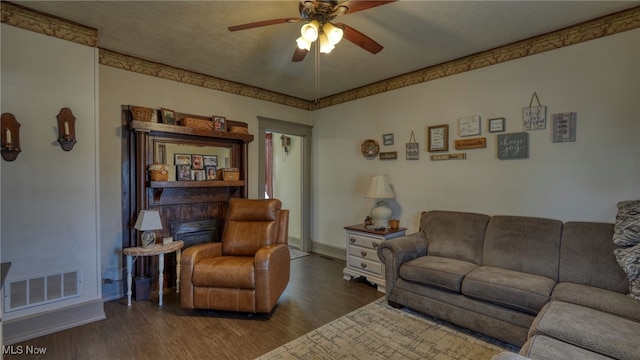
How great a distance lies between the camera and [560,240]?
8.19 ft

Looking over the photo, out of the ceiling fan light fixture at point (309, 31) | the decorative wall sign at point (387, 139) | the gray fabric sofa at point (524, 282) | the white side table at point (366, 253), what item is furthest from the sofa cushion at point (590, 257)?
the ceiling fan light fixture at point (309, 31)

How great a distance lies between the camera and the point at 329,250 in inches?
190

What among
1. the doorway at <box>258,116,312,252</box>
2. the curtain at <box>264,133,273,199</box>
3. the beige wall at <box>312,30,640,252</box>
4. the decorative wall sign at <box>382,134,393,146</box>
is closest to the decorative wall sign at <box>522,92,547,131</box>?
the beige wall at <box>312,30,640,252</box>

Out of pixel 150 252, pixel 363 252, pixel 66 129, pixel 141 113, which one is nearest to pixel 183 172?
pixel 141 113

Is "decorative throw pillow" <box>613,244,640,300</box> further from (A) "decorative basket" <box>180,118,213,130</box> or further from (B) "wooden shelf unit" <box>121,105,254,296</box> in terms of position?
(A) "decorative basket" <box>180,118,213,130</box>

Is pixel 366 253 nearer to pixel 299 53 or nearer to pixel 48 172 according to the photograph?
pixel 299 53

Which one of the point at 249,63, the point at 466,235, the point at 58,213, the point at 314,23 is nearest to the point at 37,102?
the point at 58,213

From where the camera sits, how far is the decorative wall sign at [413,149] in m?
3.74

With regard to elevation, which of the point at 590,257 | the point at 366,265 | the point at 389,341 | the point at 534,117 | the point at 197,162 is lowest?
the point at 389,341

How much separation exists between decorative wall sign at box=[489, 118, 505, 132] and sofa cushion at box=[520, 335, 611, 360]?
7.04ft

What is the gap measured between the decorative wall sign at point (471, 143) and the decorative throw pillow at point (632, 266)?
1465 millimetres

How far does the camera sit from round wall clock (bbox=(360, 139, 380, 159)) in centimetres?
416

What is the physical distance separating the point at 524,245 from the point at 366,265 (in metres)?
1.60

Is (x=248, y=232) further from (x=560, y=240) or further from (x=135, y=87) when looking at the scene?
(x=560, y=240)
